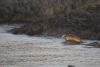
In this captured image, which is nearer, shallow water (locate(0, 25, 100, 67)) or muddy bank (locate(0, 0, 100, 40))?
shallow water (locate(0, 25, 100, 67))

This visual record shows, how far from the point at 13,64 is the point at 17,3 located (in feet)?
36.8

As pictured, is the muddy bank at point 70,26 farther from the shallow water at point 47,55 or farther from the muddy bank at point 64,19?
the shallow water at point 47,55

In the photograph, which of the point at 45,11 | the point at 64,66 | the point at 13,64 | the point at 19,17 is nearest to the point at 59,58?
the point at 64,66

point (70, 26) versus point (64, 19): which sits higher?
point (64, 19)

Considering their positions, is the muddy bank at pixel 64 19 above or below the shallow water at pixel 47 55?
below

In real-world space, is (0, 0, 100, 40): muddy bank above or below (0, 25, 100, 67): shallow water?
below

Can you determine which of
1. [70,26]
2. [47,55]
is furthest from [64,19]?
[47,55]

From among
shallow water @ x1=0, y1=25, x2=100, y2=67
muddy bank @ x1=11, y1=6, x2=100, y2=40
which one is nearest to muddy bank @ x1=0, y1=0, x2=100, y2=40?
muddy bank @ x1=11, y1=6, x2=100, y2=40

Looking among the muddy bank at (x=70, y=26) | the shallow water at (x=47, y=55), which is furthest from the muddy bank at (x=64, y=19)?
the shallow water at (x=47, y=55)

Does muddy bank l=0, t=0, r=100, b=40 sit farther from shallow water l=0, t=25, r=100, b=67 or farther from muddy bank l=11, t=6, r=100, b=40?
shallow water l=0, t=25, r=100, b=67

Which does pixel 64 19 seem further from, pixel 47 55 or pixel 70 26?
pixel 47 55

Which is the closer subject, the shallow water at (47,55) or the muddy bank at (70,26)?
the shallow water at (47,55)

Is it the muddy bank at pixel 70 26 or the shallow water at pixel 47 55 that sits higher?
the shallow water at pixel 47 55

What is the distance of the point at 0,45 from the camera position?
8.18m
